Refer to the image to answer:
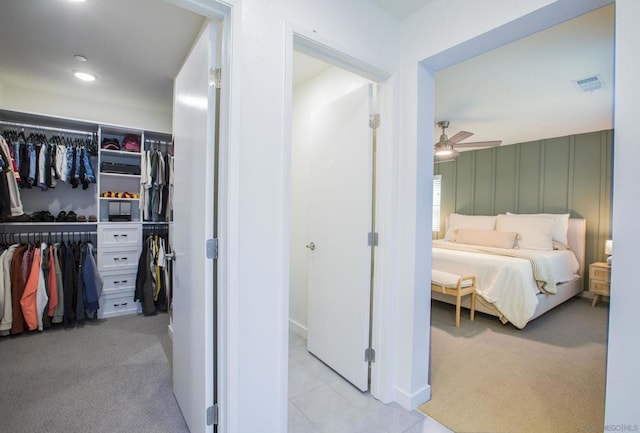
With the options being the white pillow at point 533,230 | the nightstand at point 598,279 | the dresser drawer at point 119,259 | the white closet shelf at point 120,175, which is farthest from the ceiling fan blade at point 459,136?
the dresser drawer at point 119,259

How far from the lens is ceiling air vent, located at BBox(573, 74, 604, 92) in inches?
105

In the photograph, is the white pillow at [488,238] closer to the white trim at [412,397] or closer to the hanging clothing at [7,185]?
the white trim at [412,397]

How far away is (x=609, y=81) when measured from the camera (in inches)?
107

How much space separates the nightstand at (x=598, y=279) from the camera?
391cm

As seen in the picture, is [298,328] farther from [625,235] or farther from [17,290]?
[17,290]

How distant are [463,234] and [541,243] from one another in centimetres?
106

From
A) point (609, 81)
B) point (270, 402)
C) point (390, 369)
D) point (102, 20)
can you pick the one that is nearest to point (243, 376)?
point (270, 402)

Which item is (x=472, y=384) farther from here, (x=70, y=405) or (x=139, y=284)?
(x=139, y=284)

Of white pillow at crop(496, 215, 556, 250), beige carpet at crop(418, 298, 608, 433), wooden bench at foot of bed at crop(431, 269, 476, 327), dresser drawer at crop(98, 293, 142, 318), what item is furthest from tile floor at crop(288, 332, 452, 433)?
white pillow at crop(496, 215, 556, 250)

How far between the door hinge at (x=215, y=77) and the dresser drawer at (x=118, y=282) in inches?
116

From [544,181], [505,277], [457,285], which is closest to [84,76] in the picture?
[457,285]

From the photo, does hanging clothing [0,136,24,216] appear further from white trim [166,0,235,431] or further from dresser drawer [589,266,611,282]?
dresser drawer [589,266,611,282]

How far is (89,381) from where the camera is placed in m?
2.10

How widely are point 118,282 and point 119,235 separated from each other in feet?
1.75
